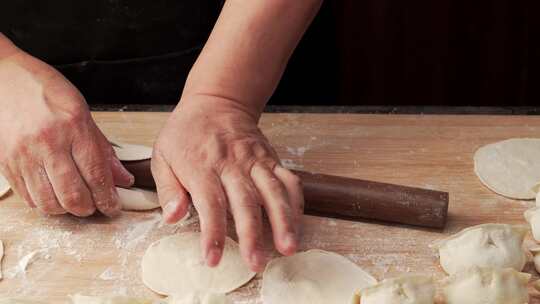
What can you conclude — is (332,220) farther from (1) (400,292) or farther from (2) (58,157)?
(2) (58,157)

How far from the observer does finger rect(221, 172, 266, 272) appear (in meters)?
1.28

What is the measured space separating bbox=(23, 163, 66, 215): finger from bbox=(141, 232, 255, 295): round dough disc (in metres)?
0.22

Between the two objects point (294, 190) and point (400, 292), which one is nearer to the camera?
point (400, 292)

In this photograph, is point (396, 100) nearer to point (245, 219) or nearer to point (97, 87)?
point (97, 87)

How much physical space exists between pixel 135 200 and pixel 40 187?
7.4 inches

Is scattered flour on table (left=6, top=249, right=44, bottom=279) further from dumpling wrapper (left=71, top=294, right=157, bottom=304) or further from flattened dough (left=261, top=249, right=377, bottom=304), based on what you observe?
flattened dough (left=261, top=249, right=377, bottom=304)

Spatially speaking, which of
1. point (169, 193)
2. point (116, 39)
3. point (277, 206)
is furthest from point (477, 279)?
point (116, 39)

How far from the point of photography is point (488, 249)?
4.34ft

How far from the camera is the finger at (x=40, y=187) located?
1.47 metres

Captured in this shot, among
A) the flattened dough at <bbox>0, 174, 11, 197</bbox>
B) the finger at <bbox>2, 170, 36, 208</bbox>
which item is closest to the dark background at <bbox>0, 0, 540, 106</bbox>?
the flattened dough at <bbox>0, 174, 11, 197</bbox>

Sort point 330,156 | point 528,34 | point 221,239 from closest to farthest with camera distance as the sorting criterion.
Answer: point 221,239 < point 330,156 < point 528,34

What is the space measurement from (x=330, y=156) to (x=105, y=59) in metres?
0.66

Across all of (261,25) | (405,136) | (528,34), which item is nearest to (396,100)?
(528,34)

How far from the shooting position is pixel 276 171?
4.64ft
